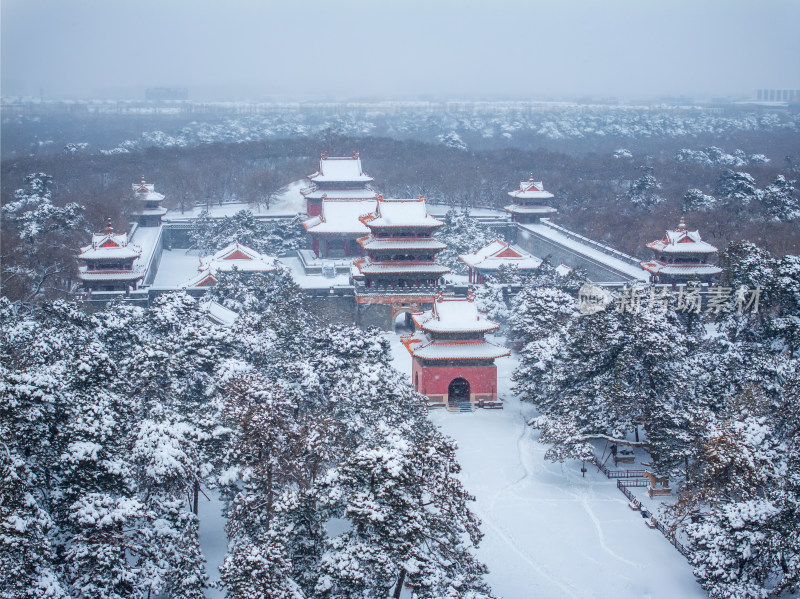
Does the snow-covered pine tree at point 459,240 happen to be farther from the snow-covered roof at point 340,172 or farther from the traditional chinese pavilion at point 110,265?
the traditional chinese pavilion at point 110,265

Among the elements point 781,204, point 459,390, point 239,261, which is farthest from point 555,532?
point 781,204

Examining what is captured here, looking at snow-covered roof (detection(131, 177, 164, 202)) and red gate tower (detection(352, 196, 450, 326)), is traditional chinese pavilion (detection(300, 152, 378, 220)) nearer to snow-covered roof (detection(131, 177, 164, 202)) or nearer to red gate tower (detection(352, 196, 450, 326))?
snow-covered roof (detection(131, 177, 164, 202))

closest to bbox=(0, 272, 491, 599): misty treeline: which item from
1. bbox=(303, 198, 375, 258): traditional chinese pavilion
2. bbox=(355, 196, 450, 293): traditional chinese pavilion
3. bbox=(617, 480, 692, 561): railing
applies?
bbox=(617, 480, 692, 561): railing

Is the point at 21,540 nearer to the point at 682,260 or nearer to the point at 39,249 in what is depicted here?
the point at 39,249

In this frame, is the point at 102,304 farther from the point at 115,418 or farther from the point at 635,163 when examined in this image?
the point at 635,163

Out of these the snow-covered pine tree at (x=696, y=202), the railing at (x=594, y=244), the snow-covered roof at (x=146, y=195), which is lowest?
the railing at (x=594, y=244)

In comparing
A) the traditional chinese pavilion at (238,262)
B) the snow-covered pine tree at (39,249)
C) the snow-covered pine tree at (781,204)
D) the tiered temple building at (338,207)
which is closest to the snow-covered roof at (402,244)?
the traditional chinese pavilion at (238,262)
